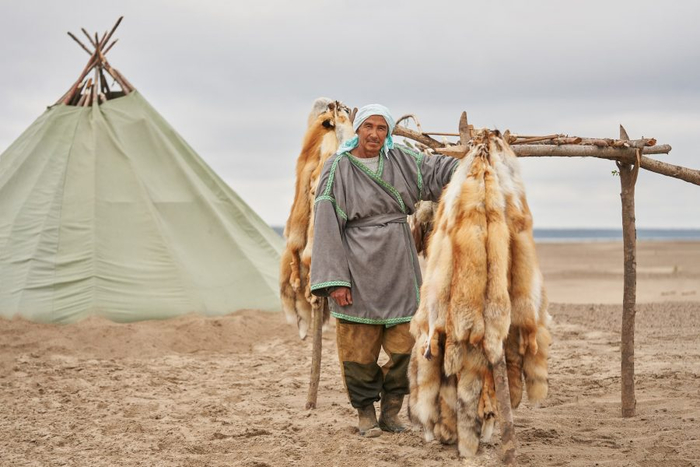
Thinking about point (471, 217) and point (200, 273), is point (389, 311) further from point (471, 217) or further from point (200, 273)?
point (200, 273)

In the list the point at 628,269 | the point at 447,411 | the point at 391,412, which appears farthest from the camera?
the point at 628,269

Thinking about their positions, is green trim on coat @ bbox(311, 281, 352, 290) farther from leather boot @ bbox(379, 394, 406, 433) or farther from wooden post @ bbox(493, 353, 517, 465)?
→ wooden post @ bbox(493, 353, 517, 465)

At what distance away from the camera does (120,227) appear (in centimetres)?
838

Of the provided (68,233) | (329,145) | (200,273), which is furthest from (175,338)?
(329,145)

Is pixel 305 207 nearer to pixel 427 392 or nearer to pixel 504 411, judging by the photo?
pixel 427 392

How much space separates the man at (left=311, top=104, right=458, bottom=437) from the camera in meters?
4.36

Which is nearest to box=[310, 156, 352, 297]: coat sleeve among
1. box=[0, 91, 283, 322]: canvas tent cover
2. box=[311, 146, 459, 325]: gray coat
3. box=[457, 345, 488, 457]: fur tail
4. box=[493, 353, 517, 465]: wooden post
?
box=[311, 146, 459, 325]: gray coat

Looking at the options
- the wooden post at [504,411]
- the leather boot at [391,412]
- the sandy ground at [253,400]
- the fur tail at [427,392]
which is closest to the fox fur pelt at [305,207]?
the sandy ground at [253,400]

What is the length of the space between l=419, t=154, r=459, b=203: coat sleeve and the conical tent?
14.6 ft

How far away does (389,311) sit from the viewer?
14.3 feet

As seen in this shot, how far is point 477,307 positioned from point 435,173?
111 centimetres

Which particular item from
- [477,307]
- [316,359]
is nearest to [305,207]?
[316,359]

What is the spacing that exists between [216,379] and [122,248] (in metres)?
2.47

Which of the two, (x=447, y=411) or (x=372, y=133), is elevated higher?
(x=372, y=133)
